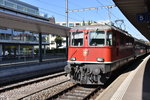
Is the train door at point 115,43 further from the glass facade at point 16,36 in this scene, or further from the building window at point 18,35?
the building window at point 18,35

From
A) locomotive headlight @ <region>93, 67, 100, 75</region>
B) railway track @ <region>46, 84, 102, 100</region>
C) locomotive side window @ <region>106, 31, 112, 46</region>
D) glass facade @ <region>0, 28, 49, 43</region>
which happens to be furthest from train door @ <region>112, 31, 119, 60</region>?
glass facade @ <region>0, 28, 49, 43</region>

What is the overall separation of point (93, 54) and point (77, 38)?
1.31 meters

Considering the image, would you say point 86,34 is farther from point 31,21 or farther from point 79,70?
point 31,21

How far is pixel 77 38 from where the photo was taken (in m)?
9.68

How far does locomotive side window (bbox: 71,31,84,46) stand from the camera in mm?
9516

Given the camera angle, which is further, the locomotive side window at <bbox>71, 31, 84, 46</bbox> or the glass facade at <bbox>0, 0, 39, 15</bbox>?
the glass facade at <bbox>0, 0, 39, 15</bbox>

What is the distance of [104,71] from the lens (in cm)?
855

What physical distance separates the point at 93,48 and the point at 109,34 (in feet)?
3.41

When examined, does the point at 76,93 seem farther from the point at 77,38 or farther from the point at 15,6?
the point at 15,6

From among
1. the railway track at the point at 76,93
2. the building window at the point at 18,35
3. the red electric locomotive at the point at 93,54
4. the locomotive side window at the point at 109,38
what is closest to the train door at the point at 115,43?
the red electric locomotive at the point at 93,54

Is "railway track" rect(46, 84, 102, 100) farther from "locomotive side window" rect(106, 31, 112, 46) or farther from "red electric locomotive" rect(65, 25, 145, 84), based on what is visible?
"locomotive side window" rect(106, 31, 112, 46)


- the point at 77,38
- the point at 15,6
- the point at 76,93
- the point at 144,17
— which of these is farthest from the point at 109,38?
the point at 15,6

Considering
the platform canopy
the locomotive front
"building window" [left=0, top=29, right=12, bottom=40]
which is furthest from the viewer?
"building window" [left=0, top=29, right=12, bottom=40]

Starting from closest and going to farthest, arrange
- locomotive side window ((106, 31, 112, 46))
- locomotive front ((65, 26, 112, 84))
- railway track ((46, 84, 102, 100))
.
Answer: railway track ((46, 84, 102, 100)), locomotive front ((65, 26, 112, 84)), locomotive side window ((106, 31, 112, 46))
